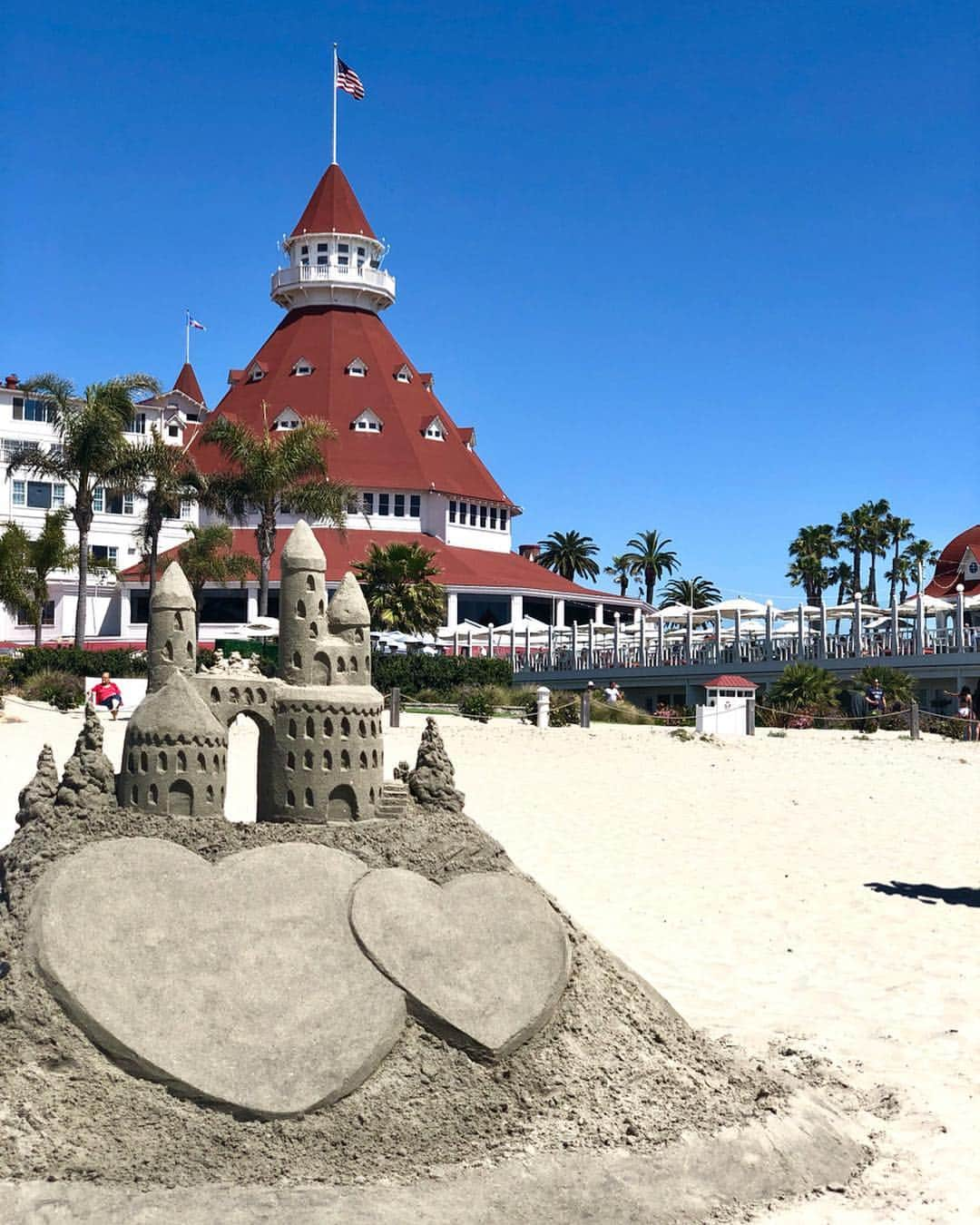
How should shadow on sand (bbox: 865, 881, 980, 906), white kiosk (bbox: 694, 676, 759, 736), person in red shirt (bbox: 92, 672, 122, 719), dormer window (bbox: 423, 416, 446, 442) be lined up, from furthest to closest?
dormer window (bbox: 423, 416, 446, 442)
white kiosk (bbox: 694, 676, 759, 736)
person in red shirt (bbox: 92, 672, 122, 719)
shadow on sand (bbox: 865, 881, 980, 906)

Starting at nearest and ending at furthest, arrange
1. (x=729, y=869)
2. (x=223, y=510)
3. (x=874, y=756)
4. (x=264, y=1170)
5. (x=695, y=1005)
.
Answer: (x=264, y=1170)
(x=695, y=1005)
(x=729, y=869)
(x=874, y=756)
(x=223, y=510)

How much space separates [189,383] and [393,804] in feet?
227

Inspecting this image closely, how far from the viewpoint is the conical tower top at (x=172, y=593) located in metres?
9.12

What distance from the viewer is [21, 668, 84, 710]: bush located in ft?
96.4

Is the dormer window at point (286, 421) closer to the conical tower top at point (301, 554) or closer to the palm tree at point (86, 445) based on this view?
the palm tree at point (86, 445)

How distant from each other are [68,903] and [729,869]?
30.0 feet

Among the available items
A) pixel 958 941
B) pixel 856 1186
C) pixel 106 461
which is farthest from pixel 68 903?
pixel 106 461

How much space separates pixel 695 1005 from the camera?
9969 millimetres

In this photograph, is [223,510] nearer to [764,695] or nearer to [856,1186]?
[764,695]

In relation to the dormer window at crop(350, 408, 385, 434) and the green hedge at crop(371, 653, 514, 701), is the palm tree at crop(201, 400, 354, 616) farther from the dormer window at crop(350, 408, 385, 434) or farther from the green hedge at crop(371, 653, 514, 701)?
the dormer window at crop(350, 408, 385, 434)

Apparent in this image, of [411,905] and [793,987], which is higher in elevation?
[411,905]

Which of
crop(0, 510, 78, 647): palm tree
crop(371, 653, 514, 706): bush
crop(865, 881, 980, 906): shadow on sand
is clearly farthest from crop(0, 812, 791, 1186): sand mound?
crop(0, 510, 78, 647): palm tree

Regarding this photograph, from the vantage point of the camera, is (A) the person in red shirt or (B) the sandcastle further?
(A) the person in red shirt

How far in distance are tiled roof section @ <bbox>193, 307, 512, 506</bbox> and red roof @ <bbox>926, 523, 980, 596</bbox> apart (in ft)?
76.9
